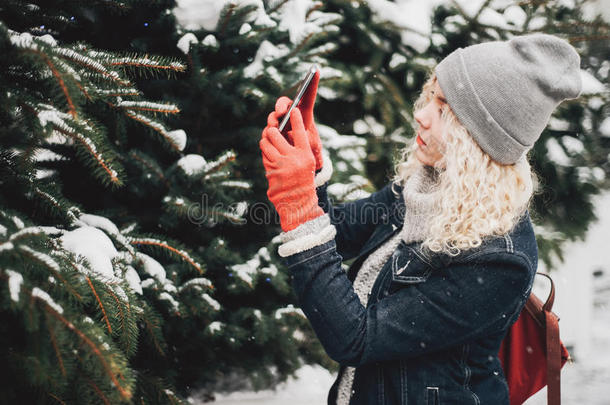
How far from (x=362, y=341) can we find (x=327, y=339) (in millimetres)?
97

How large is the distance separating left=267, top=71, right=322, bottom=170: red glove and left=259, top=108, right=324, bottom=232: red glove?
133 millimetres

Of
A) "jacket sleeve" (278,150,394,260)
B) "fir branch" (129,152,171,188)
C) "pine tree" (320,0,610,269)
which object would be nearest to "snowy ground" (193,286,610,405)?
"jacket sleeve" (278,150,394,260)

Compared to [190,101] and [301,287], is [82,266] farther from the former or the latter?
[190,101]

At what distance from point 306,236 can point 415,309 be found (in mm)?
360

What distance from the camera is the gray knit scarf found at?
136cm

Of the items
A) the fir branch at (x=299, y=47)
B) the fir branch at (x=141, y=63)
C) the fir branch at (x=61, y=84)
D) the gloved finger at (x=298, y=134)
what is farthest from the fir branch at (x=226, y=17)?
the fir branch at (x=61, y=84)

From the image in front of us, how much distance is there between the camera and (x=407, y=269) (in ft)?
4.31

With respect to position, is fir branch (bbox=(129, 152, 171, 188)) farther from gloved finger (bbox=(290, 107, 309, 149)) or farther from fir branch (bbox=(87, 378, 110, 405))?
fir branch (bbox=(87, 378, 110, 405))

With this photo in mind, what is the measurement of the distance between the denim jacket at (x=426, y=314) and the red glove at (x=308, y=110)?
42 centimetres

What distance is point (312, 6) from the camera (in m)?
2.18

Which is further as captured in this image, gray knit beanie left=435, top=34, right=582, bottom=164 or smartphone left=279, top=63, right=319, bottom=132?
smartphone left=279, top=63, right=319, bottom=132

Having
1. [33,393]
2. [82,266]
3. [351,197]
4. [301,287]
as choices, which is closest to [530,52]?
[301,287]

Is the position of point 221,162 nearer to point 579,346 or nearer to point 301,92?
point 301,92

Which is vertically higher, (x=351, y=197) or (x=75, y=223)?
(x=75, y=223)
